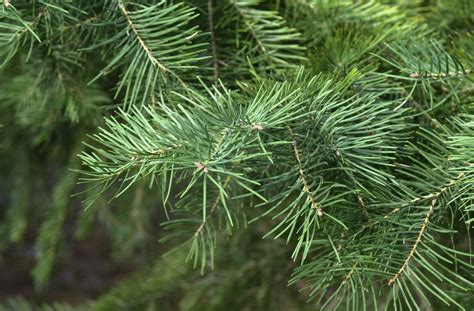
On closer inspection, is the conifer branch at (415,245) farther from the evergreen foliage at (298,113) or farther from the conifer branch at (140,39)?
the conifer branch at (140,39)

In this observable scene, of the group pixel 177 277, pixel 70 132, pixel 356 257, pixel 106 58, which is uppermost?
pixel 106 58

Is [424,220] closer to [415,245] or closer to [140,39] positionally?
[415,245]

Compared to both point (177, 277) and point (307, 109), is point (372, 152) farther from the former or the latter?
Result: point (177, 277)

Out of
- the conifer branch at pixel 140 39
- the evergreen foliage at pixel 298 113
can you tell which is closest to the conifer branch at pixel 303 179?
the evergreen foliage at pixel 298 113

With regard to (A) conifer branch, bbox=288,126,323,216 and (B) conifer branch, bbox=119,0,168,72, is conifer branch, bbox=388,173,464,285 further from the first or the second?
(B) conifer branch, bbox=119,0,168,72

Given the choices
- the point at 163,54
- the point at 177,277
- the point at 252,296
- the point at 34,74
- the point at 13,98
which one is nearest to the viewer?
the point at 163,54

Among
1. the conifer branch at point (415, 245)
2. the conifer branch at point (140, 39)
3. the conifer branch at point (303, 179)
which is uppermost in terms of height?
the conifer branch at point (140, 39)

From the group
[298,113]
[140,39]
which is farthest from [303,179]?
[140,39]

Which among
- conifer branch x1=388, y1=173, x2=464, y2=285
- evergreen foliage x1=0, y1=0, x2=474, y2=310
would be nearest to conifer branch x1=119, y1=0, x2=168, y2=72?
evergreen foliage x1=0, y1=0, x2=474, y2=310

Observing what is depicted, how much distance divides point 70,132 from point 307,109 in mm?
727

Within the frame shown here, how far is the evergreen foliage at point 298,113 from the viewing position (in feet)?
1.51

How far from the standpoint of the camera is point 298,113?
0.50m

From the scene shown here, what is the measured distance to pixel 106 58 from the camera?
648 mm

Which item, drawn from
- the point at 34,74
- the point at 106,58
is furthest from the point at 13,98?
the point at 106,58
